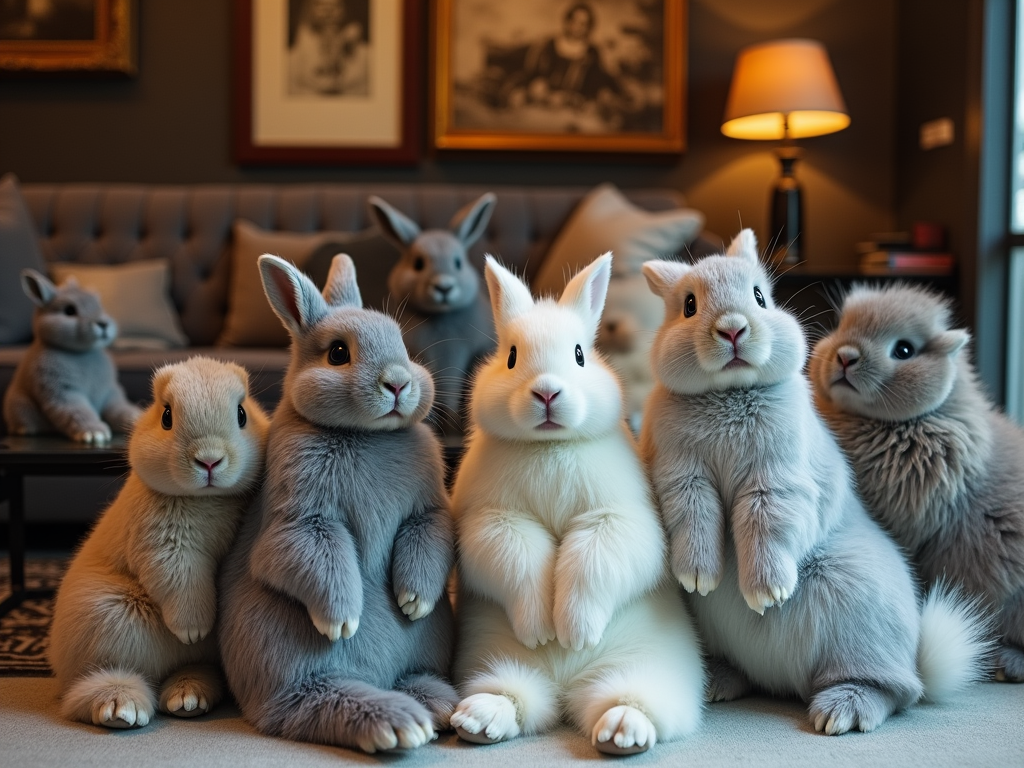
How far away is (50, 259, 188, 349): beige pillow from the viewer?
11.6 feet

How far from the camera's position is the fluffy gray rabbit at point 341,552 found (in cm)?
131

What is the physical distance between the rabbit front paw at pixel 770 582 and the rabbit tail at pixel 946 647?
29 cm

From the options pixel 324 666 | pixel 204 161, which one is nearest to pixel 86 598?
pixel 324 666

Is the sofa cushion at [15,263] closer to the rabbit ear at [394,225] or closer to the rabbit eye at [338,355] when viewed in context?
the rabbit ear at [394,225]

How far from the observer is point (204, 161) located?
4594 millimetres


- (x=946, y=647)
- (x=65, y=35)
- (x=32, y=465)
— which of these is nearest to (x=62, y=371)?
(x=32, y=465)

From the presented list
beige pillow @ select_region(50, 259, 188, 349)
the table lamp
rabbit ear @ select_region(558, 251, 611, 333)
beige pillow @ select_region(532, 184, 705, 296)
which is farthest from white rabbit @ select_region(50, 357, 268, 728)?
the table lamp

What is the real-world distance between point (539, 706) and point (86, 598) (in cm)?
71

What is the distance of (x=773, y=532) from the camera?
135cm

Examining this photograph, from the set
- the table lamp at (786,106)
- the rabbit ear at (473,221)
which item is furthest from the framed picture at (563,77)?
the rabbit ear at (473,221)

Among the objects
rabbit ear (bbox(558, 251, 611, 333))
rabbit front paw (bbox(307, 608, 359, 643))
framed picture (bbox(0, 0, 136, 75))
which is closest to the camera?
rabbit front paw (bbox(307, 608, 359, 643))

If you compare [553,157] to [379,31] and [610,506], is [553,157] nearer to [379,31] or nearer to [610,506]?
[379,31]

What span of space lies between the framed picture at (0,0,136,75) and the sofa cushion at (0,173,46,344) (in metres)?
1.01

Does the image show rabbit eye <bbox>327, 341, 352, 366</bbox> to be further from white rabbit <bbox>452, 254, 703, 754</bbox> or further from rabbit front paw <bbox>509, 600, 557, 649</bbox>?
rabbit front paw <bbox>509, 600, 557, 649</bbox>
